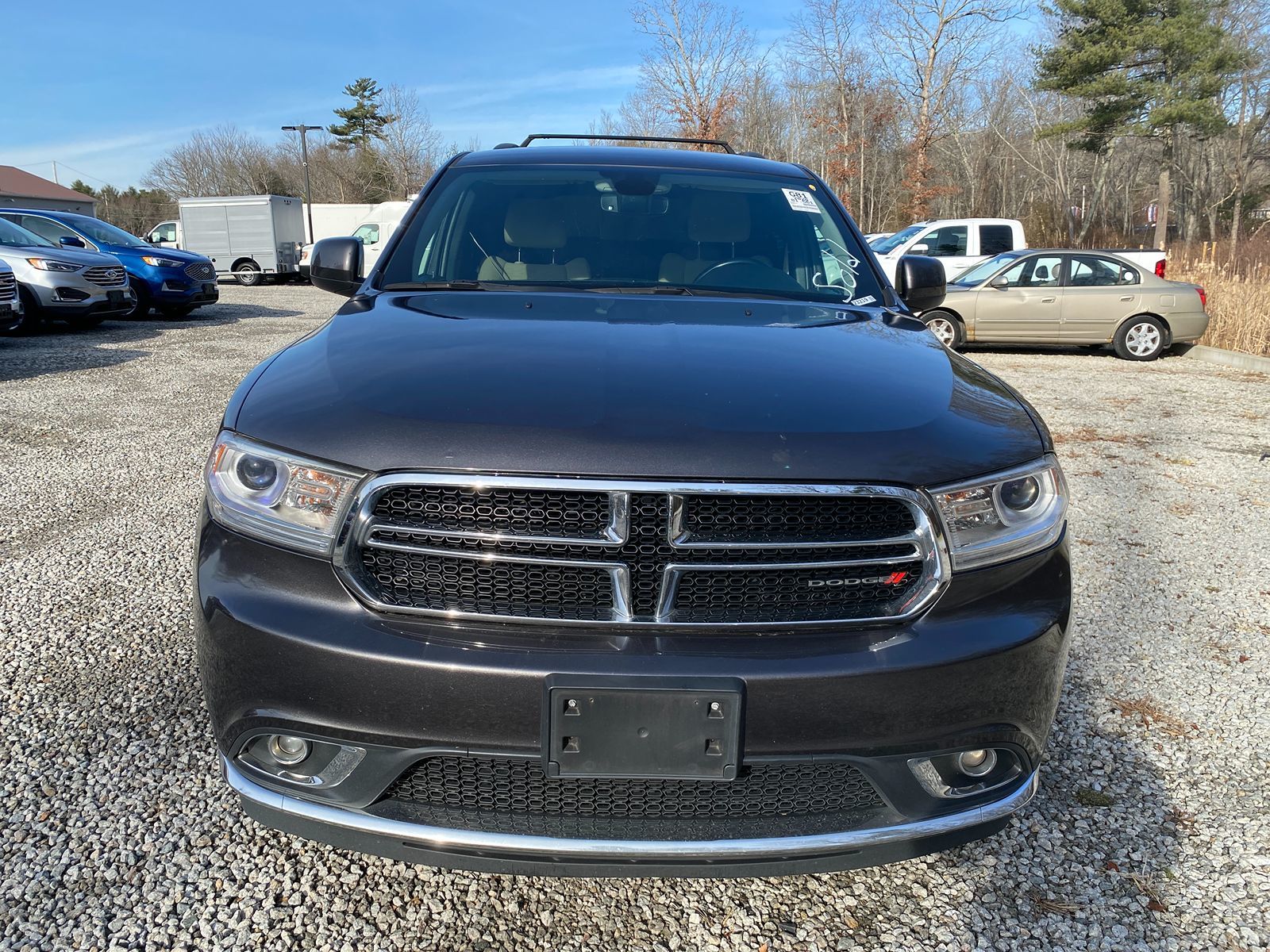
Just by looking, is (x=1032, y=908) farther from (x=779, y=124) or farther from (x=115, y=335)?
(x=779, y=124)

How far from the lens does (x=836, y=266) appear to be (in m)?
2.96

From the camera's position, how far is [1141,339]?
41.1 feet

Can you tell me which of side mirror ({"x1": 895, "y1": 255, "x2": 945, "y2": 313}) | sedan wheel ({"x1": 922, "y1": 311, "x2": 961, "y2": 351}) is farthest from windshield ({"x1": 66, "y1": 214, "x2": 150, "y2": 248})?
side mirror ({"x1": 895, "y1": 255, "x2": 945, "y2": 313})

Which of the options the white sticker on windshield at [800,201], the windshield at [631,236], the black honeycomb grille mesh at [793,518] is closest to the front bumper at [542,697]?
the black honeycomb grille mesh at [793,518]

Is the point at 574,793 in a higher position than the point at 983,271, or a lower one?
lower

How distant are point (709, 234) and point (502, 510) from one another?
5.44ft

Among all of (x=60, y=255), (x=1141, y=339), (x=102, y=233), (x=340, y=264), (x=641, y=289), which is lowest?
(x=1141, y=339)

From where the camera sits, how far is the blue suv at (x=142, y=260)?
14.2 m

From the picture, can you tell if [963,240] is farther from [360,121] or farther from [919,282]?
[360,121]

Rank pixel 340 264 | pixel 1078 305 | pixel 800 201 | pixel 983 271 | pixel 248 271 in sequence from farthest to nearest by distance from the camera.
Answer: pixel 248 271 → pixel 983 271 → pixel 1078 305 → pixel 800 201 → pixel 340 264

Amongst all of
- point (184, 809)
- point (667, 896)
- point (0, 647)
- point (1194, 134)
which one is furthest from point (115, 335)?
point (1194, 134)

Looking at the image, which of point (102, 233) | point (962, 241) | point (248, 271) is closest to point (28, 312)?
point (102, 233)

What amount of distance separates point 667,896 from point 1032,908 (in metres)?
0.83

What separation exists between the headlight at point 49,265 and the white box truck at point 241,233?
648 inches
